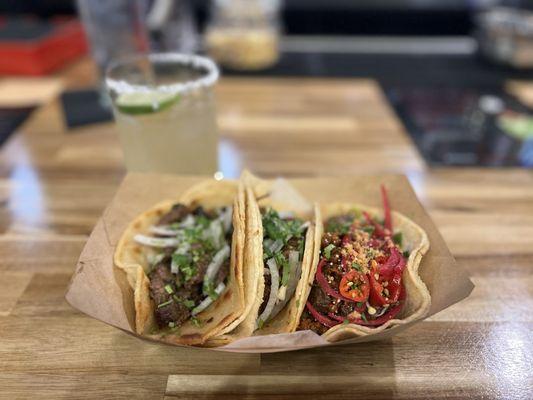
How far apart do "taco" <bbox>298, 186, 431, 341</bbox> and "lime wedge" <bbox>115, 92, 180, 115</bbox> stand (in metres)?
0.86

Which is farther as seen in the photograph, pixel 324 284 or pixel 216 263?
pixel 216 263

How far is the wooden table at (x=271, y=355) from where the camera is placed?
1.29 m

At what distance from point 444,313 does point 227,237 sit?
82 centimetres

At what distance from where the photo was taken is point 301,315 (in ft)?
4.60

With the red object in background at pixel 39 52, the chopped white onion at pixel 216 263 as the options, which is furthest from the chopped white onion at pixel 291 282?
the red object in background at pixel 39 52

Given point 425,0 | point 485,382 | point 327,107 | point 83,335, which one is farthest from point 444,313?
point 425,0

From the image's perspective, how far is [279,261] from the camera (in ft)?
4.80

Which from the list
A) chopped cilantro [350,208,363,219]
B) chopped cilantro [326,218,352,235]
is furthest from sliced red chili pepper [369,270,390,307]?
chopped cilantro [350,208,363,219]

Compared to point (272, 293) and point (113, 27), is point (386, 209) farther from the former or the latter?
point (113, 27)

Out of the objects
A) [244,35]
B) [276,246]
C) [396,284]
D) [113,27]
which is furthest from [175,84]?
[244,35]

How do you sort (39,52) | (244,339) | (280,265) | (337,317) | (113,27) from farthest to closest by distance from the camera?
(39,52), (113,27), (280,265), (337,317), (244,339)

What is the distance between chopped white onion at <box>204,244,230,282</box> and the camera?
5.02 feet

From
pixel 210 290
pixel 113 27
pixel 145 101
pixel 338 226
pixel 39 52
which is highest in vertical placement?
pixel 113 27

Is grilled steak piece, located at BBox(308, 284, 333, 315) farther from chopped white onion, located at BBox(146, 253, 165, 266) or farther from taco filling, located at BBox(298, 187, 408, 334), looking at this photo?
→ chopped white onion, located at BBox(146, 253, 165, 266)
